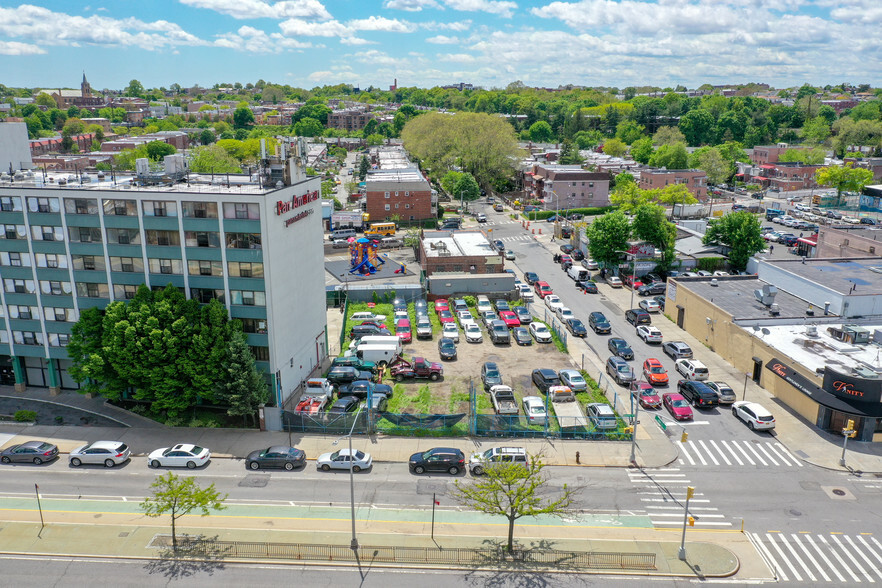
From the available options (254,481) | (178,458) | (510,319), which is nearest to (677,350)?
(510,319)

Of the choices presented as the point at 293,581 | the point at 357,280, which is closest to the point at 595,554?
the point at 293,581

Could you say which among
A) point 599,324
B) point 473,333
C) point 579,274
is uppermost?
point 579,274

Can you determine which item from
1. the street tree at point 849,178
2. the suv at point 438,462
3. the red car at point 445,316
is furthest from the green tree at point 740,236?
the suv at point 438,462

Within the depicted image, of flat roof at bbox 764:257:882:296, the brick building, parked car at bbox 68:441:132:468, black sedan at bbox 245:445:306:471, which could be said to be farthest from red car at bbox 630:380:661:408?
the brick building

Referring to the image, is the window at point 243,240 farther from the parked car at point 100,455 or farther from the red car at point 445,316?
the red car at point 445,316

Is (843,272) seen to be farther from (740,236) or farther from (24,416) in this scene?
(24,416)

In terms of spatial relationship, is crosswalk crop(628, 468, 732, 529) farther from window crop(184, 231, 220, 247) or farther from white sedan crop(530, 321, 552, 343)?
window crop(184, 231, 220, 247)
